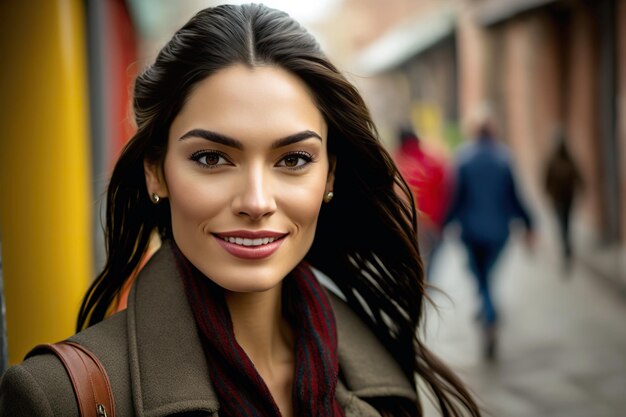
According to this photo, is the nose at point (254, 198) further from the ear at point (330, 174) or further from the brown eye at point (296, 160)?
the ear at point (330, 174)

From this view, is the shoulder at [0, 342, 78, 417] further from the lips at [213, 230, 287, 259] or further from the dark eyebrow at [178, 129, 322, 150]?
the dark eyebrow at [178, 129, 322, 150]

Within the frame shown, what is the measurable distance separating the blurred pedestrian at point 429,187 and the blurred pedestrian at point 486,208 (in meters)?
0.29

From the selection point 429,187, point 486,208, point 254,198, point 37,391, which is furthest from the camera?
point 429,187

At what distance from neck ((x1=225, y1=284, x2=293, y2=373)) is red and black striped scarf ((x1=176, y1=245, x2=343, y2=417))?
6 centimetres

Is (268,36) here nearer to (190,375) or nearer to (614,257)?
(190,375)

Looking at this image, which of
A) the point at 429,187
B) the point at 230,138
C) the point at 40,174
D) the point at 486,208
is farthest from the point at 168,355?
the point at 429,187

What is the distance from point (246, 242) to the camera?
1811 mm

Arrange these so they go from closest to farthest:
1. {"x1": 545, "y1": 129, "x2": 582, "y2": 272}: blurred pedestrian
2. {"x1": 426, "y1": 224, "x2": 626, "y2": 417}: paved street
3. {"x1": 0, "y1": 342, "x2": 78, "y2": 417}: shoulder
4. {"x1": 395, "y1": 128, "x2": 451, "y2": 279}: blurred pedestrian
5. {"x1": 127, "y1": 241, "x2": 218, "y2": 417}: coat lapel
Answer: {"x1": 0, "y1": 342, "x2": 78, "y2": 417}: shoulder
{"x1": 127, "y1": 241, "x2": 218, "y2": 417}: coat lapel
{"x1": 426, "y1": 224, "x2": 626, "y2": 417}: paved street
{"x1": 395, "y1": 128, "x2": 451, "y2": 279}: blurred pedestrian
{"x1": 545, "y1": 129, "x2": 582, "y2": 272}: blurred pedestrian

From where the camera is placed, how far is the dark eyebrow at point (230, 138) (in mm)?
1769

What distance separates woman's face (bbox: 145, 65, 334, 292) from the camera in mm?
1778

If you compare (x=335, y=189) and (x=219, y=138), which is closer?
(x=219, y=138)

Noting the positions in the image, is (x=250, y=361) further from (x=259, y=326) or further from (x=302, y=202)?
(x=302, y=202)

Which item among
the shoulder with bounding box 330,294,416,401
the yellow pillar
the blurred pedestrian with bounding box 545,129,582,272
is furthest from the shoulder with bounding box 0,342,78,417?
the blurred pedestrian with bounding box 545,129,582,272

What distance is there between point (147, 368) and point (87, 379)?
174mm
